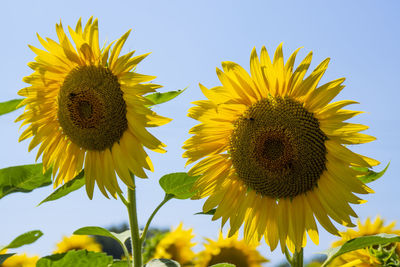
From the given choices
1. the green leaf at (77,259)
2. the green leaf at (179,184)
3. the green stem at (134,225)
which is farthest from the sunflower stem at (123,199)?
the green leaf at (77,259)

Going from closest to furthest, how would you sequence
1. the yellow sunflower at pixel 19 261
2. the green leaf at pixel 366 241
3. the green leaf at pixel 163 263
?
the green leaf at pixel 366 241 → the green leaf at pixel 163 263 → the yellow sunflower at pixel 19 261

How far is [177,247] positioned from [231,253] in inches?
23.1

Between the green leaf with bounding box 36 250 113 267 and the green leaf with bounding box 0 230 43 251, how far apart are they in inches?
7.6

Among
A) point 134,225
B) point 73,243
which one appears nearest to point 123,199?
point 134,225

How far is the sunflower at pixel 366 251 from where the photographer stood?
357 centimetres

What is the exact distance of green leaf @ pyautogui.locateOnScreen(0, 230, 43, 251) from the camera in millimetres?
3082

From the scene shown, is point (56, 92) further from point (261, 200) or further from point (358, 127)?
point (358, 127)

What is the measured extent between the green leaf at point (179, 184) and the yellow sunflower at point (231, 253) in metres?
1.15

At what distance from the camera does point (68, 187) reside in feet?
10.8

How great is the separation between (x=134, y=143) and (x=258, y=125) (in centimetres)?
75

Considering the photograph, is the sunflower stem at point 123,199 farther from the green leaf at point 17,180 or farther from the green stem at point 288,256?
the green stem at point 288,256

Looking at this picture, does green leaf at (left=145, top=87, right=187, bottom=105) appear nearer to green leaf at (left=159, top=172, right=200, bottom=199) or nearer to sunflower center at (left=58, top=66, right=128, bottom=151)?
sunflower center at (left=58, top=66, right=128, bottom=151)

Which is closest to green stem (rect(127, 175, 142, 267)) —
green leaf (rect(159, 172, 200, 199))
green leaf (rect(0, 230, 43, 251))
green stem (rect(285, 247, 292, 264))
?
green leaf (rect(159, 172, 200, 199))

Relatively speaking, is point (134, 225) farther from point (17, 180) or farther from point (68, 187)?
point (17, 180)
